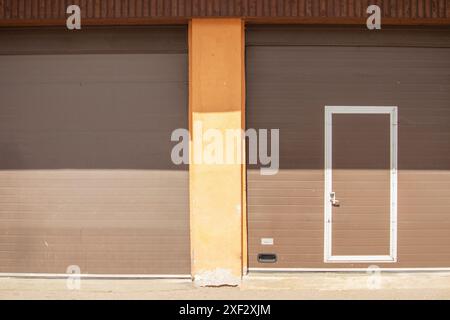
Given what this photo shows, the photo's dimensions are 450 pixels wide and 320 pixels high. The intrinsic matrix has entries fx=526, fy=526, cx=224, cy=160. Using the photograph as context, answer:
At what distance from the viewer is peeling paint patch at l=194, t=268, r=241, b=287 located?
21.3 feet

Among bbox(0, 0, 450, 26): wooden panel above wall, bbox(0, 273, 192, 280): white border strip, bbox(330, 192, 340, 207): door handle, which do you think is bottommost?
bbox(0, 273, 192, 280): white border strip

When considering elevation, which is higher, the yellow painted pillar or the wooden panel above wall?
the wooden panel above wall

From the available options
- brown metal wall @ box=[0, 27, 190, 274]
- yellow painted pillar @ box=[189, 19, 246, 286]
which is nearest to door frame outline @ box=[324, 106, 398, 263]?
yellow painted pillar @ box=[189, 19, 246, 286]

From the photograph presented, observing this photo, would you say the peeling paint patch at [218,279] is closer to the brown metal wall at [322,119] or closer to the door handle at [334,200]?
the brown metal wall at [322,119]

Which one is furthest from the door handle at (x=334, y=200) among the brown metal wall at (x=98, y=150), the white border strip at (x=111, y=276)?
the white border strip at (x=111, y=276)

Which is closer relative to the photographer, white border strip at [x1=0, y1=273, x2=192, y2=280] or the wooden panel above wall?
the wooden panel above wall

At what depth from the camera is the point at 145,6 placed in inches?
254

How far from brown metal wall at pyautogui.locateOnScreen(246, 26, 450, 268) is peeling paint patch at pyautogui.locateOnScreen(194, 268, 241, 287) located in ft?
1.14

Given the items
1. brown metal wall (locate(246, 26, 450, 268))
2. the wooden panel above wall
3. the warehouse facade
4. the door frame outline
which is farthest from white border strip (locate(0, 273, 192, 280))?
the wooden panel above wall

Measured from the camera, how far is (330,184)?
671 cm

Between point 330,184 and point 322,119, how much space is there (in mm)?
836

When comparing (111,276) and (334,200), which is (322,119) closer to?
(334,200)

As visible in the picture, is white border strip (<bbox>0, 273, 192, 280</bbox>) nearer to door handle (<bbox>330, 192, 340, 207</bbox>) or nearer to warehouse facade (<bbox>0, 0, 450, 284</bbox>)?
warehouse facade (<bbox>0, 0, 450, 284</bbox>)

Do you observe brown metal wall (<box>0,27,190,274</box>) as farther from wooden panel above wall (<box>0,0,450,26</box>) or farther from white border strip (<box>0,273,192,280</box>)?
wooden panel above wall (<box>0,0,450,26</box>)
